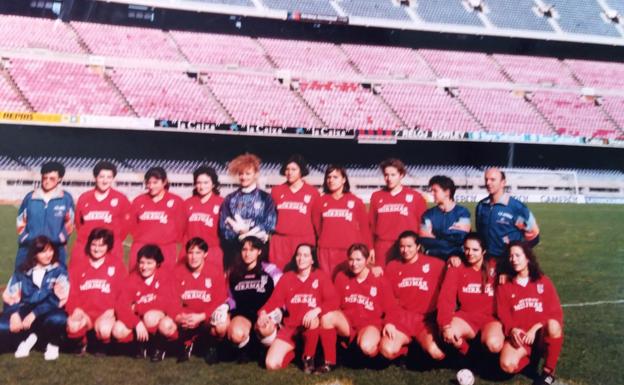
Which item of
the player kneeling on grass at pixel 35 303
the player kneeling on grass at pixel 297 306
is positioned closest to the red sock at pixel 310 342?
the player kneeling on grass at pixel 297 306

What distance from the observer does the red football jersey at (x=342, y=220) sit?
17.8ft

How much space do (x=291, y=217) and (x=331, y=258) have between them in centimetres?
55

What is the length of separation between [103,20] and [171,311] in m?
19.0

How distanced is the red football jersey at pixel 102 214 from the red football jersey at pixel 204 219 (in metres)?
0.62

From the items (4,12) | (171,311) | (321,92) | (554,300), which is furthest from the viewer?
(321,92)

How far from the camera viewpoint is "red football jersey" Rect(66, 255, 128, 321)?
4.76 metres

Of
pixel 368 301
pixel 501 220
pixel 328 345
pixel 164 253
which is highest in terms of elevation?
pixel 501 220

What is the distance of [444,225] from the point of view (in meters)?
5.16

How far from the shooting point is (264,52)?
22047mm

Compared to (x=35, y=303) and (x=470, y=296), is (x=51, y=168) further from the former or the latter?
(x=470, y=296)

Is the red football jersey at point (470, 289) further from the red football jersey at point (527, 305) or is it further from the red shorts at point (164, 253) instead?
the red shorts at point (164, 253)

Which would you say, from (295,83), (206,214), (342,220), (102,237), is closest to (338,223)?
(342,220)

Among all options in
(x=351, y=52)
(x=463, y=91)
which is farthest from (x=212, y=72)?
(x=463, y=91)

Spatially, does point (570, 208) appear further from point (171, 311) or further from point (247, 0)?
point (171, 311)
